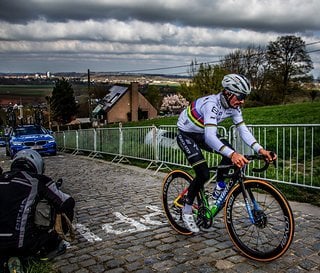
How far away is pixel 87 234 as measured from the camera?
17.1ft

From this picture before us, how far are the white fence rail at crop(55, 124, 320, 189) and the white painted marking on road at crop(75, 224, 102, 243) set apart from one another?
3.67 m

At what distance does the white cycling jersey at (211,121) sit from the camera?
4.09 m

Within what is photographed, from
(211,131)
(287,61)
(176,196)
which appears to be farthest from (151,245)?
(287,61)

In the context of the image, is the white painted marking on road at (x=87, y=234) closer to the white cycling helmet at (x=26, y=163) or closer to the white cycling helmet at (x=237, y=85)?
the white cycling helmet at (x=26, y=163)

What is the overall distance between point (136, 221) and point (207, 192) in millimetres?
1562

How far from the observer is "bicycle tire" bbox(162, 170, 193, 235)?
16.2 ft

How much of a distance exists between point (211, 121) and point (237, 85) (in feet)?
1.58

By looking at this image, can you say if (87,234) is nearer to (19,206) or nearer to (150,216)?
(150,216)

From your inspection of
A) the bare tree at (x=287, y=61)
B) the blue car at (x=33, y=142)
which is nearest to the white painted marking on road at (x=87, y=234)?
the blue car at (x=33, y=142)

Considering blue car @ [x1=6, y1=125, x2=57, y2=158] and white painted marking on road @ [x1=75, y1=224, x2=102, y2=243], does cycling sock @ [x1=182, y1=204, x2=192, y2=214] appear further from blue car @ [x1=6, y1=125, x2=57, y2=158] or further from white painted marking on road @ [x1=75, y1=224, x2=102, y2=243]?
blue car @ [x1=6, y1=125, x2=57, y2=158]

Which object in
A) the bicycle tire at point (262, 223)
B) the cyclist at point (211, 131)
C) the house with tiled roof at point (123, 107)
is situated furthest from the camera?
the house with tiled roof at point (123, 107)

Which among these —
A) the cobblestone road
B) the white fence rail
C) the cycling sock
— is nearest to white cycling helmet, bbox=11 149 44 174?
the cobblestone road

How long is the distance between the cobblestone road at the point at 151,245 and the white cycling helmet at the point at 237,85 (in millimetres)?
1827

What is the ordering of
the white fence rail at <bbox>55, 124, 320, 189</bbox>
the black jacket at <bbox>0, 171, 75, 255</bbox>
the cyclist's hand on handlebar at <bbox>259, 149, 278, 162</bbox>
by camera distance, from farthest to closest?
1. the white fence rail at <bbox>55, 124, 320, 189</bbox>
2. the cyclist's hand on handlebar at <bbox>259, 149, 278, 162</bbox>
3. the black jacket at <bbox>0, 171, 75, 255</bbox>
